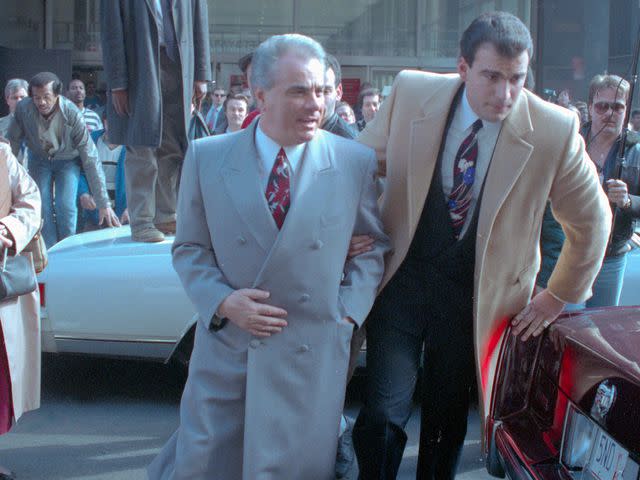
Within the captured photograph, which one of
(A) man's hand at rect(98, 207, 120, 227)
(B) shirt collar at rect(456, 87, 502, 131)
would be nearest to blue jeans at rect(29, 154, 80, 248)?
(A) man's hand at rect(98, 207, 120, 227)

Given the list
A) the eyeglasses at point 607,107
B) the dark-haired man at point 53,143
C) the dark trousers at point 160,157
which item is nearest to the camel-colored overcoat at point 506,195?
the eyeglasses at point 607,107

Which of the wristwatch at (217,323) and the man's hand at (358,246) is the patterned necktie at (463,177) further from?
the wristwatch at (217,323)

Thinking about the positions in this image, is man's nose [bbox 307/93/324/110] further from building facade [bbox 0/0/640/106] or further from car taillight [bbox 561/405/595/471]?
building facade [bbox 0/0/640/106]

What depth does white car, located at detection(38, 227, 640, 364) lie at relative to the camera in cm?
506

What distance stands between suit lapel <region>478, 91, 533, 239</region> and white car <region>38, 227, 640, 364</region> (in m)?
2.35

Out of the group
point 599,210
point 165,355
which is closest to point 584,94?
point 165,355

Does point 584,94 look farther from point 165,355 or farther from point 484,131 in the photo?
point 484,131

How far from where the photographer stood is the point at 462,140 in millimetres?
3176

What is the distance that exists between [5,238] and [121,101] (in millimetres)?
1601

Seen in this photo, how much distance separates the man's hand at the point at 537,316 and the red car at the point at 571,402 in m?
0.03

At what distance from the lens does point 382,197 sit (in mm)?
3348

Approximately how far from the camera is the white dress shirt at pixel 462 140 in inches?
123

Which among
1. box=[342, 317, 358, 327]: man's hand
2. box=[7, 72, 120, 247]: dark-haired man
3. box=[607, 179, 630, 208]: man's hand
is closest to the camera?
box=[342, 317, 358, 327]: man's hand

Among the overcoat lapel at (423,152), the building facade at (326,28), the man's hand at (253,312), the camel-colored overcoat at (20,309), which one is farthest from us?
the building facade at (326,28)
